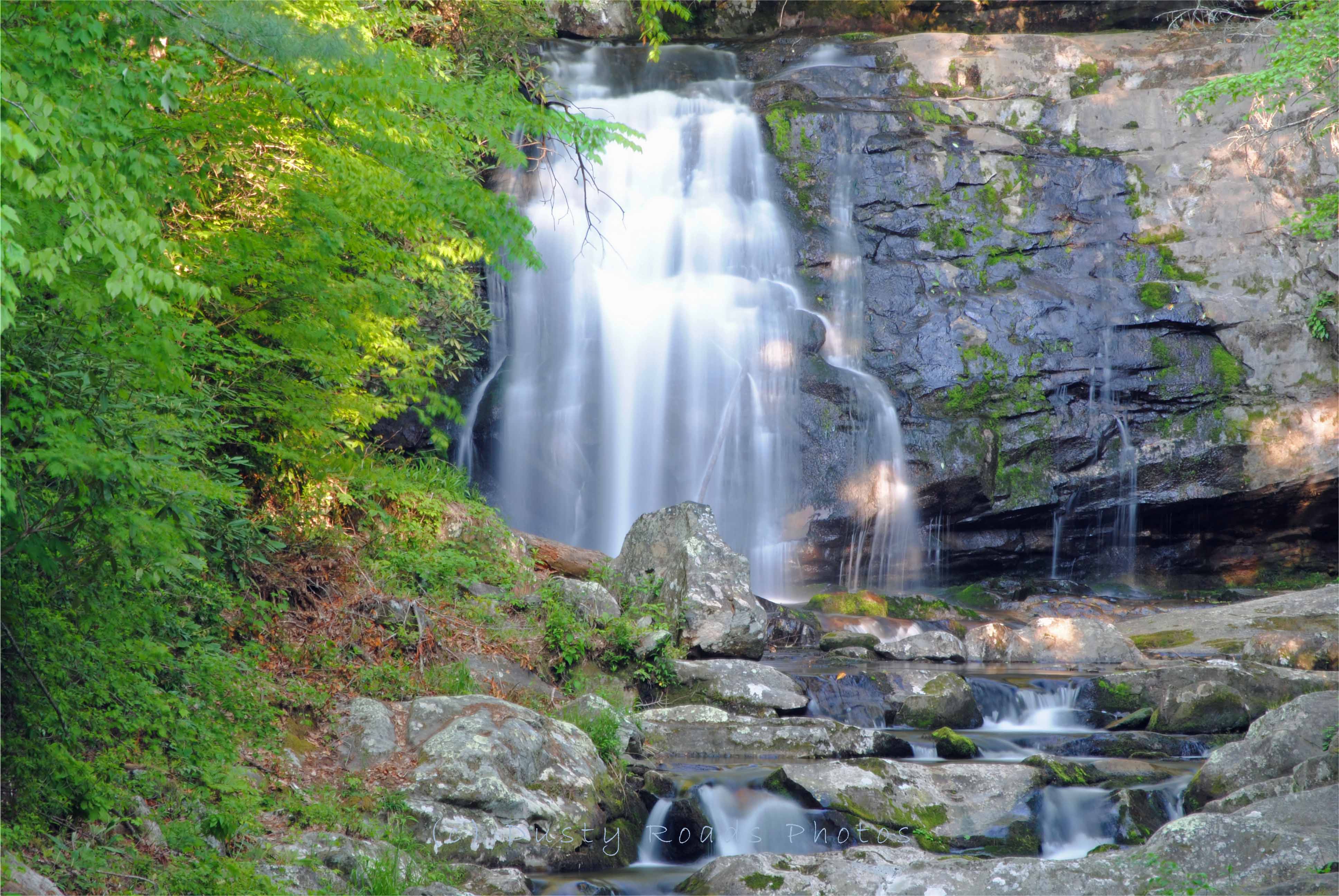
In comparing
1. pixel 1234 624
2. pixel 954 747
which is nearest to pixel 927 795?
pixel 954 747

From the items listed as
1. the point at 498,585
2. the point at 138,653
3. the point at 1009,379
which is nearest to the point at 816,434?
the point at 1009,379

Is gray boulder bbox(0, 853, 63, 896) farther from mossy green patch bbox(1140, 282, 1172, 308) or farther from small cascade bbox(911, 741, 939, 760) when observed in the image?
mossy green patch bbox(1140, 282, 1172, 308)

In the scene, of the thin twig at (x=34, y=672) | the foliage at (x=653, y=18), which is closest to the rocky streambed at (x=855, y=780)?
the thin twig at (x=34, y=672)

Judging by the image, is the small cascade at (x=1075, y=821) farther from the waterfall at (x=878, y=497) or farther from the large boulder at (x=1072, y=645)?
the waterfall at (x=878, y=497)

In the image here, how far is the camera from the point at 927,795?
674 centimetres

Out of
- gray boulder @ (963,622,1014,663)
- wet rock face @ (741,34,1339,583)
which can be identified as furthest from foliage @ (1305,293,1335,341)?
gray boulder @ (963,622,1014,663)

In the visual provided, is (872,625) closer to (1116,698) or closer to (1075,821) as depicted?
(1116,698)

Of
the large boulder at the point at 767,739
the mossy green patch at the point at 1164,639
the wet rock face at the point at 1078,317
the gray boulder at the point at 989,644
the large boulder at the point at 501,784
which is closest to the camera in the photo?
the large boulder at the point at 501,784

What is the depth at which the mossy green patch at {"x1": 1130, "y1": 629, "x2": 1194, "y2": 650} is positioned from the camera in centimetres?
1232

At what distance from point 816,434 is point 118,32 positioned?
43.0 ft

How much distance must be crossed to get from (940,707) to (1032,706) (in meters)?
1.23

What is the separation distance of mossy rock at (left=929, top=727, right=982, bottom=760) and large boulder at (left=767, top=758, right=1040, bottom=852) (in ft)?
2.05

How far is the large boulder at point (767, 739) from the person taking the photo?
7.68 meters

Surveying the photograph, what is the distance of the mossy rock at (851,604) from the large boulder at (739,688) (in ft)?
14.2
